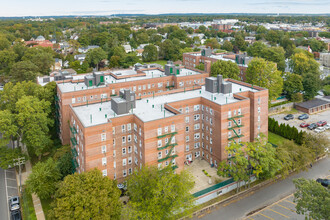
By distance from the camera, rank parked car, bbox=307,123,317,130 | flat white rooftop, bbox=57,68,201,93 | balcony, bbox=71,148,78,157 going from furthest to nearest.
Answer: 1. parked car, bbox=307,123,317,130
2. flat white rooftop, bbox=57,68,201,93
3. balcony, bbox=71,148,78,157

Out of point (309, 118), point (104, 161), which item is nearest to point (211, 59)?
point (309, 118)

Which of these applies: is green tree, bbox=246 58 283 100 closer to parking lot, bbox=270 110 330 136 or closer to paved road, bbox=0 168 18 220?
parking lot, bbox=270 110 330 136

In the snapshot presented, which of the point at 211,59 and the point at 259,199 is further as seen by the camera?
the point at 211,59

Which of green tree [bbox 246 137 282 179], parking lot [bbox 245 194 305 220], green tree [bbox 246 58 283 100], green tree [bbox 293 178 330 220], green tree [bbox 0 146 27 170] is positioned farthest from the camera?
green tree [bbox 246 58 283 100]

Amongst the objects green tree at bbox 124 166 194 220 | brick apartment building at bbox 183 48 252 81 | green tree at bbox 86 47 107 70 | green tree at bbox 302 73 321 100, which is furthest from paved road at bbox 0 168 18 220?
green tree at bbox 302 73 321 100

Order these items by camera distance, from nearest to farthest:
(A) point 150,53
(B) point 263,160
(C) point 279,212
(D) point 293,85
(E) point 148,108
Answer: (C) point 279,212
(B) point 263,160
(E) point 148,108
(D) point 293,85
(A) point 150,53

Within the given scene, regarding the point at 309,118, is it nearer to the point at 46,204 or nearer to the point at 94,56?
the point at 46,204

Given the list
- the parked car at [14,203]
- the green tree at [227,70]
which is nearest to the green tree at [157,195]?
the parked car at [14,203]
